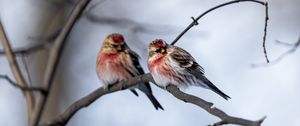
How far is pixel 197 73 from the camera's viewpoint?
3.71 meters

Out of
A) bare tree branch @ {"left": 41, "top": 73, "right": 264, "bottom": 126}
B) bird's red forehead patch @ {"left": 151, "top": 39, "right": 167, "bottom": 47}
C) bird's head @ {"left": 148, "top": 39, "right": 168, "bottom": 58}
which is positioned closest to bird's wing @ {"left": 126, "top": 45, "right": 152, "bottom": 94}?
bird's head @ {"left": 148, "top": 39, "right": 168, "bottom": 58}

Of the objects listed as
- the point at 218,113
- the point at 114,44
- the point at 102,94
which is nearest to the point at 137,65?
the point at 114,44

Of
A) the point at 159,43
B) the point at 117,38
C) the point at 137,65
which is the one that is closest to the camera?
the point at 159,43

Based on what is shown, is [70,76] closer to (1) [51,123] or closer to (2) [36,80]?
(2) [36,80]

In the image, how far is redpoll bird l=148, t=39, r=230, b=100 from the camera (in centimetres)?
355

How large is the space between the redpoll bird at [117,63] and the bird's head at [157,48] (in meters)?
0.58

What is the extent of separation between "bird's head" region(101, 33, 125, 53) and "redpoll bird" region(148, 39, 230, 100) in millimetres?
495

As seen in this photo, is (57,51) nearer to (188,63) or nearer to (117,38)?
(188,63)

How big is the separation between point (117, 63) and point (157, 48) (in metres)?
0.93

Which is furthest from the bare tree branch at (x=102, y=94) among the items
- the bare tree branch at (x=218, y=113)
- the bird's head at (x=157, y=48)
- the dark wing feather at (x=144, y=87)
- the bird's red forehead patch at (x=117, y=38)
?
the dark wing feather at (x=144, y=87)

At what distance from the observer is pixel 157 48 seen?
3.56 metres

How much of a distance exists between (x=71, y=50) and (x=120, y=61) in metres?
3.66

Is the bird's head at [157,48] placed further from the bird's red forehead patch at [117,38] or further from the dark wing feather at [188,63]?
the bird's red forehead patch at [117,38]

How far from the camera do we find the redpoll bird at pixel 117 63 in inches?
168
